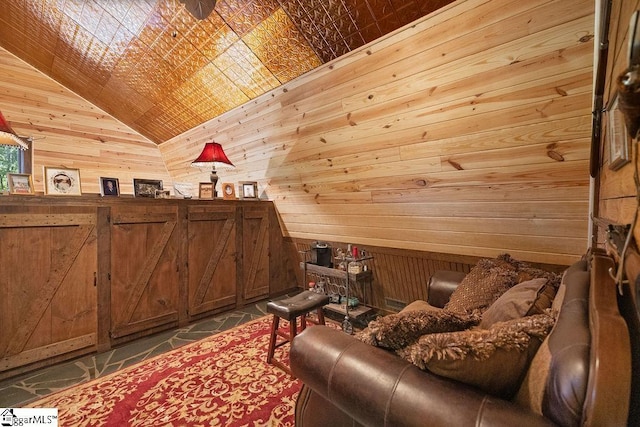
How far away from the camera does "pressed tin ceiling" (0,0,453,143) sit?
201 cm

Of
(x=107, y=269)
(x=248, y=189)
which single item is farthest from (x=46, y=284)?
(x=248, y=189)

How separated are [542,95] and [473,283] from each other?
1236 millimetres

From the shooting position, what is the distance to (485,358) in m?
0.87

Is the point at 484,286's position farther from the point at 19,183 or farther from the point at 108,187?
the point at 19,183

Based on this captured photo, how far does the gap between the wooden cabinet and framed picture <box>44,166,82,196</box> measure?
0.37ft

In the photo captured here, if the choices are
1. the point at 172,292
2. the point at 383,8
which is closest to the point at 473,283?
the point at 383,8

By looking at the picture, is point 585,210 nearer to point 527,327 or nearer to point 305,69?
point 527,327

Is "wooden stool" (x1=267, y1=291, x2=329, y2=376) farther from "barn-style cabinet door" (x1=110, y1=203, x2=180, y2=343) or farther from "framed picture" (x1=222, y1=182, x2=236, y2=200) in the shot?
"framed picture" (x1=222, y1=182, x2=236, y2=200)

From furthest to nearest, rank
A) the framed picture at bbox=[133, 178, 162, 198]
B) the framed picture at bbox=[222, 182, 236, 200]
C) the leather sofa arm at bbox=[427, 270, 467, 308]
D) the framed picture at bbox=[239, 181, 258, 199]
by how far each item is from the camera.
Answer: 1. the framed picture at bbox=[239, 181, 258, 199]
2. the framed picture at bbox=[222, 182, 236, 200]
3. the framed picture at bbox=[133, 178, 162, 198]
4. the leather sofa arm at bbox=[427, 270, 467, 308]

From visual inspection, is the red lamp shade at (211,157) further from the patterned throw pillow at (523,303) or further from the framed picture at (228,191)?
the patterned throw pillow at (523,303)

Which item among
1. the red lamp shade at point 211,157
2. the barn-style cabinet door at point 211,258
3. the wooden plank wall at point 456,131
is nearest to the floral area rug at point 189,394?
the barn-style cabinet door at point 211,258

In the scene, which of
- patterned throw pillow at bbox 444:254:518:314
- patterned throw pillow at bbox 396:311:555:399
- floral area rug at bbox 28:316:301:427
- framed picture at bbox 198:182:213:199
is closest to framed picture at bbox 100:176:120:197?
framed picture at bbox 198:182:213:199

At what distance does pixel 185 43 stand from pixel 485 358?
10.3ft

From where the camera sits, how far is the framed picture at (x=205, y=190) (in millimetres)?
3387
